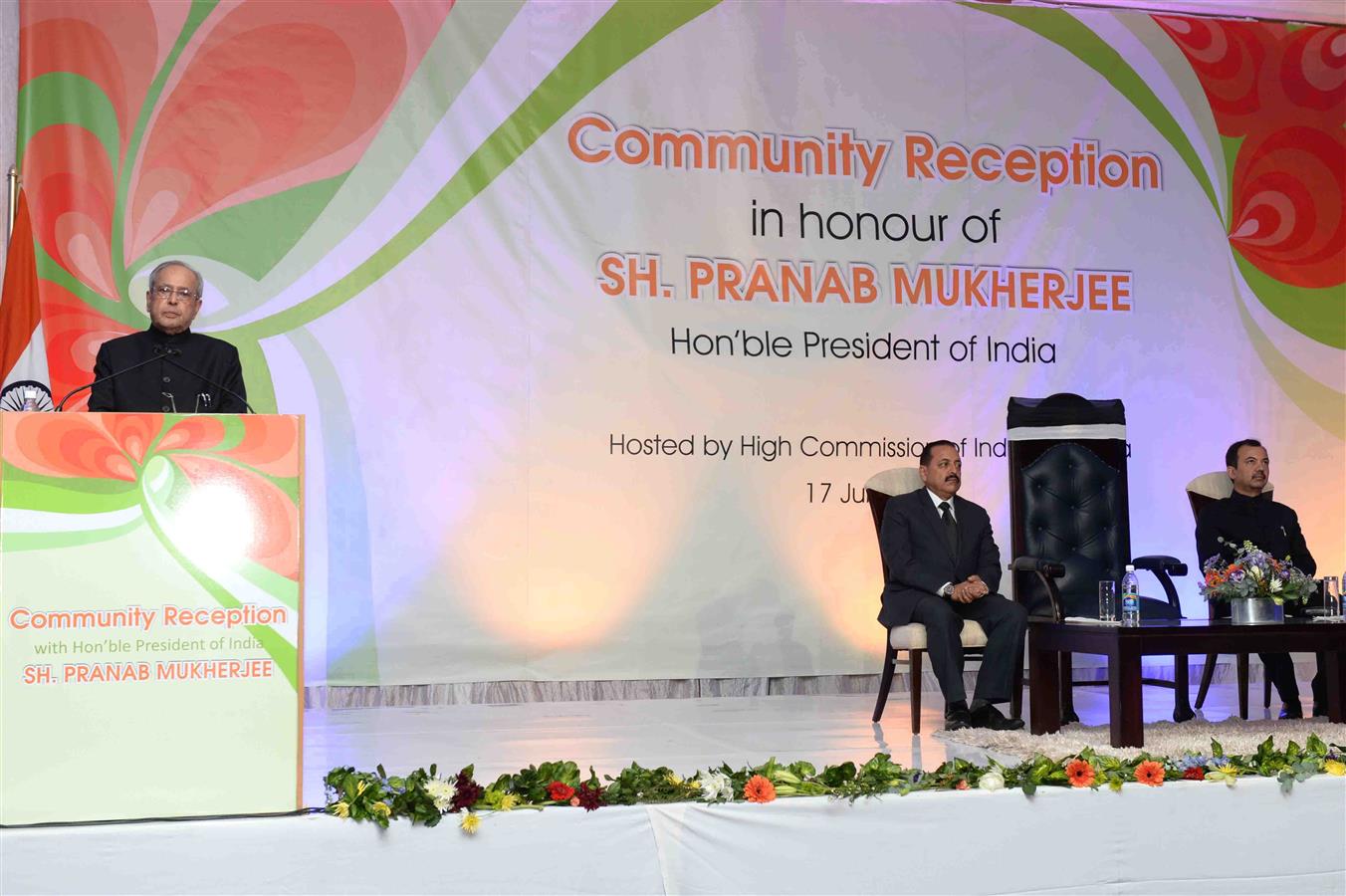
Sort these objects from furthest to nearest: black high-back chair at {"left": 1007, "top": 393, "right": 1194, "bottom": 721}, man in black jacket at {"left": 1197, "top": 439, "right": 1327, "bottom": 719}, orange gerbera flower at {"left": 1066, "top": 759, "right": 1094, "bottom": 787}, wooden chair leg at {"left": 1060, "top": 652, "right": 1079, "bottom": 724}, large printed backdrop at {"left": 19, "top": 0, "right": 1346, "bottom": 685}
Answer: large printed backdrop at {"left": 19, "top": 0, "right": 1346, "bottom": 685} < man in black jacket at {"left": 1197, "top": 439, "right": 1327, "bottom": 719} < black high-back chair at {"left": 1007, "top": 393, "right": 1194, "bottom": 721} < wooden chair leg at {"left": 1060, "top": 652, "right": 1079, "bottom": 724} < orange gerbera flower at {"left": 1066, "top": 759, "right": 1094, "bottom": 787}

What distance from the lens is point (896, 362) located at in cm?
651

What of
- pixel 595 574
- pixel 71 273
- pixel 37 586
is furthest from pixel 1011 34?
pixel 37 586

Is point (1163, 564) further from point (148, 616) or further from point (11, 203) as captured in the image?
point (11, 203)

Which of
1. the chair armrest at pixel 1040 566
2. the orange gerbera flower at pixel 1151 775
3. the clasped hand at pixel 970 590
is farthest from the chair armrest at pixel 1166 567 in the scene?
the orange gerbera flower at pixel 1151 775

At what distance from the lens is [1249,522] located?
5512 mm

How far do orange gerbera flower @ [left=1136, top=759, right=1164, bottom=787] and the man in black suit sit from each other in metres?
1.85

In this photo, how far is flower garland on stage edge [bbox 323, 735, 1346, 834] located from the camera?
251cm

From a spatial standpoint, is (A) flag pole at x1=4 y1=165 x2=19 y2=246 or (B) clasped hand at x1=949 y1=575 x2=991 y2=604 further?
(A) flag pole at x1=4 y1=165 x2=19 y2=246

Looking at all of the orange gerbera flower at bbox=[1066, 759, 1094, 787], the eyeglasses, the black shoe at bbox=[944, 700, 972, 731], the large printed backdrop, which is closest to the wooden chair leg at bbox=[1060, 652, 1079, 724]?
the black shoe at bbox=[944, 700, 972, 731]

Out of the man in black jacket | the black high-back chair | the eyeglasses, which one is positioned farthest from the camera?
the man in black jacket

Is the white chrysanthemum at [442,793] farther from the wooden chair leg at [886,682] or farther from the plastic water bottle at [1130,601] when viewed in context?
the wooden chair leg at [886,682]

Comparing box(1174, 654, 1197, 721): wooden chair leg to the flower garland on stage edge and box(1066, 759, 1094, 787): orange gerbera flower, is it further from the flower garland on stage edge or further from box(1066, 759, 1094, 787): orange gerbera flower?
box(1066, 759, 1094, 787): orange gerbera flower

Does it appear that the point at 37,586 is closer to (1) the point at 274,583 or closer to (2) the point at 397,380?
(1) the point at 274,583

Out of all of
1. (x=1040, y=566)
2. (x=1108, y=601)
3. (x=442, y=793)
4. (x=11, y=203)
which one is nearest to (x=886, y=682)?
(x=1040, y=566)
